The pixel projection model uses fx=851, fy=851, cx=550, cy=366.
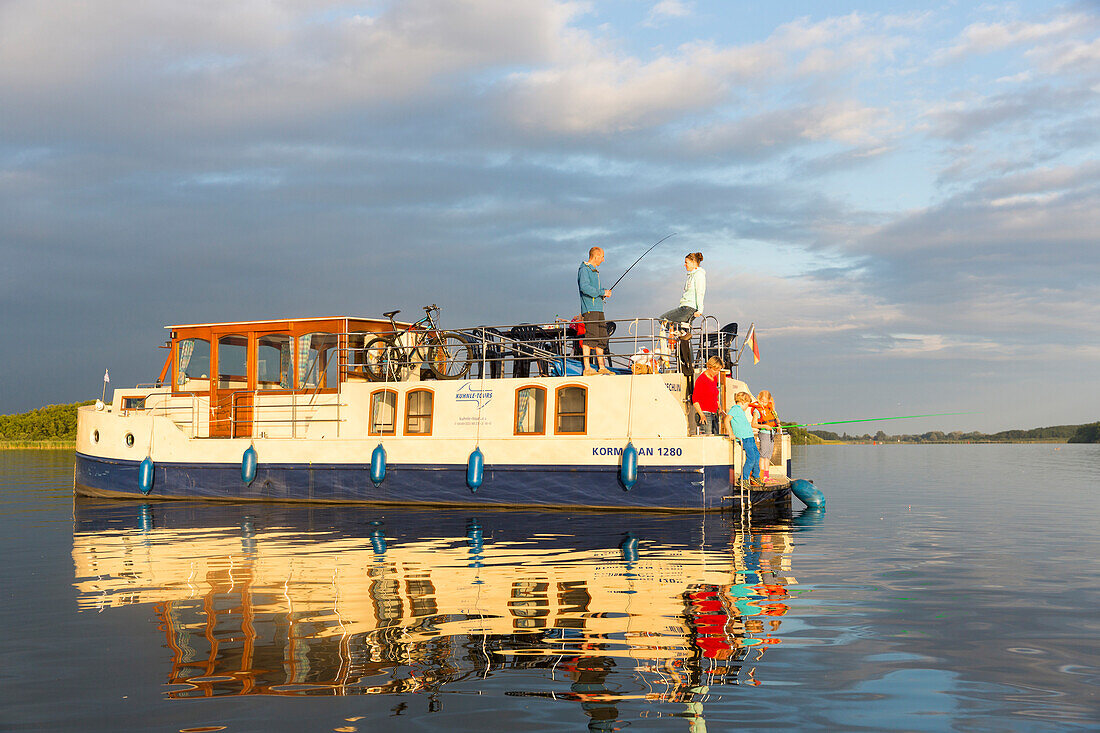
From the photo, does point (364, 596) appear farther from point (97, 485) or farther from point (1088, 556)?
point (97, 485)

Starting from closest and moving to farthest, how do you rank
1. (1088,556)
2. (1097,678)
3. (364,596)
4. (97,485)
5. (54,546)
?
(1097,678)
(364,596)
(1088,556)
(54,546)
(97,485)

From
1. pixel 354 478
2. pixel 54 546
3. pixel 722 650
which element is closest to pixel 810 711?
pixel 722 650

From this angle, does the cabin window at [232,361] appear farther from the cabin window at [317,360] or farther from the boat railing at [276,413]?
the cabin window at [317,360]

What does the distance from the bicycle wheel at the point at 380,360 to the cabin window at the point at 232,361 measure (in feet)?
10.7

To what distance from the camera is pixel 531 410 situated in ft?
62.4

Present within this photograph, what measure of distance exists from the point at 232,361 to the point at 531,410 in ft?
27.7

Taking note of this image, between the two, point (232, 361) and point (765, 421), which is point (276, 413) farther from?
point (765, 421)

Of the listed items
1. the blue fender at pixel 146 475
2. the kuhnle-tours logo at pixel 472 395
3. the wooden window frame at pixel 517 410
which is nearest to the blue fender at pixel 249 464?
the blue fender at pixel 146 475

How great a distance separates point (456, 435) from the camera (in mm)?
19516

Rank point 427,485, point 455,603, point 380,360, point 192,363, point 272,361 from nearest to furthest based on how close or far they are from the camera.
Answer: point 455,603 < point 427,485 < point 380,360 < point 272,361 < point 192,363

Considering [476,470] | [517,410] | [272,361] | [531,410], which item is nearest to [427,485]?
[476,470]

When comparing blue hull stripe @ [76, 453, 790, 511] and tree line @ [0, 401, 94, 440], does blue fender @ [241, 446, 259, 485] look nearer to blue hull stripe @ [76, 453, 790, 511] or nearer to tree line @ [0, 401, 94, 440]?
blue hull stripe @ [76, 453, 790, 511]

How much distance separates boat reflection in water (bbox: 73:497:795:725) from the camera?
19.9 ft

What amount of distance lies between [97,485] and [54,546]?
10415mm
